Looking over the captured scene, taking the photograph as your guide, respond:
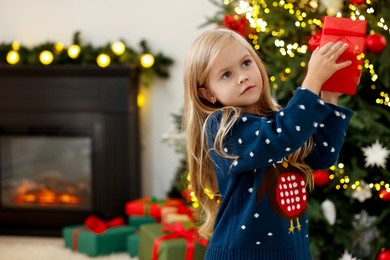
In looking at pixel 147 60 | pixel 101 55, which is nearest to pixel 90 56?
pixel 101 55

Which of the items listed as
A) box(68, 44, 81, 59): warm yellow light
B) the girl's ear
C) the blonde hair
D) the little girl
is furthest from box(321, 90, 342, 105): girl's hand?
box(68, 44, 81, 59): warm yellow light

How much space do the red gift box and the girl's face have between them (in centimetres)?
15

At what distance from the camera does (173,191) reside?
3.61 metres

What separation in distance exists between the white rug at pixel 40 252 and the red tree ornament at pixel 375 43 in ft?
5.67

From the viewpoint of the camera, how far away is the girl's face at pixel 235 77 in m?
1.25

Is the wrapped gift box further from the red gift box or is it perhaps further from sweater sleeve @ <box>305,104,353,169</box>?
the red gift box

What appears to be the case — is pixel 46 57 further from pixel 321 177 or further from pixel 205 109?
pixel 205 109

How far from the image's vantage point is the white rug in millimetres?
3227

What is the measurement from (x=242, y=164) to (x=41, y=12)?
3095 mm

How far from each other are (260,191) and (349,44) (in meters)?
0.34

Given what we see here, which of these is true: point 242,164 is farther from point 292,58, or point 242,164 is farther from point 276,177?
point 292,58

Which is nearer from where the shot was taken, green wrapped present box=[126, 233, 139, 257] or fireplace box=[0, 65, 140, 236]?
green wrapped present box=[126, 233, 139, 257]

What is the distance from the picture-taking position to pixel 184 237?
2.66 m

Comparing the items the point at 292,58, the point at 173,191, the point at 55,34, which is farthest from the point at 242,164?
the point at 55,34
